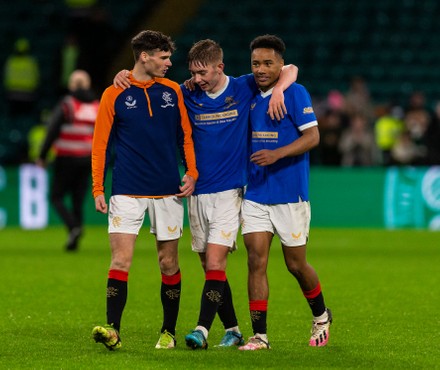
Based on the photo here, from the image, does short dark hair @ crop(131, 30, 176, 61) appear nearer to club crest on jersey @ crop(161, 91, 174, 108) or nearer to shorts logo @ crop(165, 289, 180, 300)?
club crest on jersey @ crop(161, 91, 174, 108)

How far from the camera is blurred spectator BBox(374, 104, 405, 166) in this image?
21266 millimetres

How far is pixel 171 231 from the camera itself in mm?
7453

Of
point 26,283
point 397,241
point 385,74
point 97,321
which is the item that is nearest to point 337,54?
point 385,74

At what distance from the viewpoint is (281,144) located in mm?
7500

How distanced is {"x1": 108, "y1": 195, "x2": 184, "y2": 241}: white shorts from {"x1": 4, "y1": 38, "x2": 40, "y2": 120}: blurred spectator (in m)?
16.5

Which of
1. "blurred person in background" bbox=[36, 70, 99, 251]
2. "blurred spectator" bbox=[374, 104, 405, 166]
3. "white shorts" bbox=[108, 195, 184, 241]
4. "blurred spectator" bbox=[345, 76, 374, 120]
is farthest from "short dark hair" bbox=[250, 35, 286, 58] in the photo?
"blurred spectator" bbox=[345, 76, 374, 120]

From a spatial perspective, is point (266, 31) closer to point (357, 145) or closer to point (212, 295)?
point (357, 145)

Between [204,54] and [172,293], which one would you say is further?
A: [172,293]

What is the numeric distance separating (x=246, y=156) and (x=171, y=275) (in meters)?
0.90

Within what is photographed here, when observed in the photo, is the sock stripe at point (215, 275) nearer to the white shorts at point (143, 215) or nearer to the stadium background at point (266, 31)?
the white shorts at point (143, 215)

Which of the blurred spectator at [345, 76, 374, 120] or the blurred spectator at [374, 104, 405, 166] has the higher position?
the blurred spectator at [345, 76, 374, 120]

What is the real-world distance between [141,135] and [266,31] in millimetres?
18507

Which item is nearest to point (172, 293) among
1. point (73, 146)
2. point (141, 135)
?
point (141, 135)

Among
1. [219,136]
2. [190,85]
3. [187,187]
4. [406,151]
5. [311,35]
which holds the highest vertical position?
[311,35]
